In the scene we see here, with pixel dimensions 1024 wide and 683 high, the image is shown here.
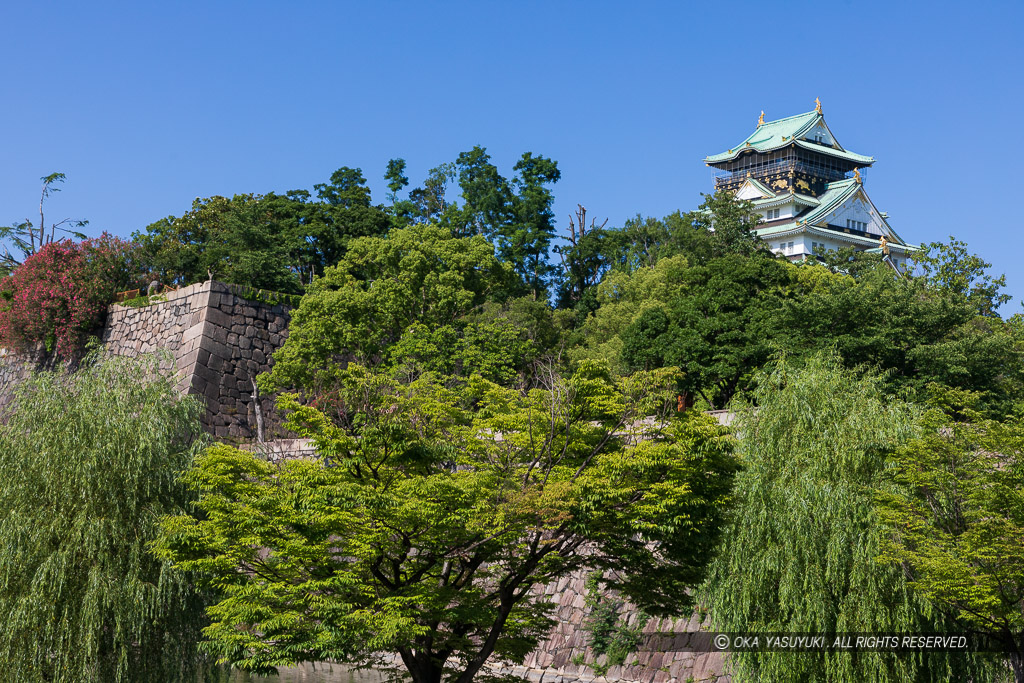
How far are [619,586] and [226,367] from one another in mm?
17347

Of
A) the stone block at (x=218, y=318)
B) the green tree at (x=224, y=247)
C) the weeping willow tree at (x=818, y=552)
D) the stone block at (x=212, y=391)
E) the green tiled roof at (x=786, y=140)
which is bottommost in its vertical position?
Result: the weeping willow tree at (x=818, y=552)

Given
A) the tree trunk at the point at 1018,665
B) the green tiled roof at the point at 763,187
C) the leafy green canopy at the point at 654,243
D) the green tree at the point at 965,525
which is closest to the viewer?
the green tree at the point at 965,525

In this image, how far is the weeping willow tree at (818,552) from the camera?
1244 cm

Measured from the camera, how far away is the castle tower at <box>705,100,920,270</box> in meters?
50.9

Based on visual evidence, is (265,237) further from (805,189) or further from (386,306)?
(805,189)

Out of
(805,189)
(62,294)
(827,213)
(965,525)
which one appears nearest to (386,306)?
(62,294)

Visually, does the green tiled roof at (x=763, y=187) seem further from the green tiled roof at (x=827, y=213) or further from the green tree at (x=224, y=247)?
the green tree at (x=224, y=247)

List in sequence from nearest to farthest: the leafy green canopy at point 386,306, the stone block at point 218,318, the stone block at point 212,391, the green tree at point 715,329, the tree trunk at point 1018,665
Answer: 1. the tree trunk at point 1018,665
2. the green tree at point 715,329
3. the leafy green canopy at point 386,306
4. the stone block at point 212,391
5. the stone block at point 218,318


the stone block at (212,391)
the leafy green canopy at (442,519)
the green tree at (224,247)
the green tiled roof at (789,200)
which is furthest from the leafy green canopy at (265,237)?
the green tiled roof at (789,200)

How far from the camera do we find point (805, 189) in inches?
2146

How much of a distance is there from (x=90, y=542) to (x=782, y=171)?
48.5 meters

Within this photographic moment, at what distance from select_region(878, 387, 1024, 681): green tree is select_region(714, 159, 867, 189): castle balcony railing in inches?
1740

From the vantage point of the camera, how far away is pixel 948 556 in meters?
11.8

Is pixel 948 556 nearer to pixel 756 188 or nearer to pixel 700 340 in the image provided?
pixel 700 340
